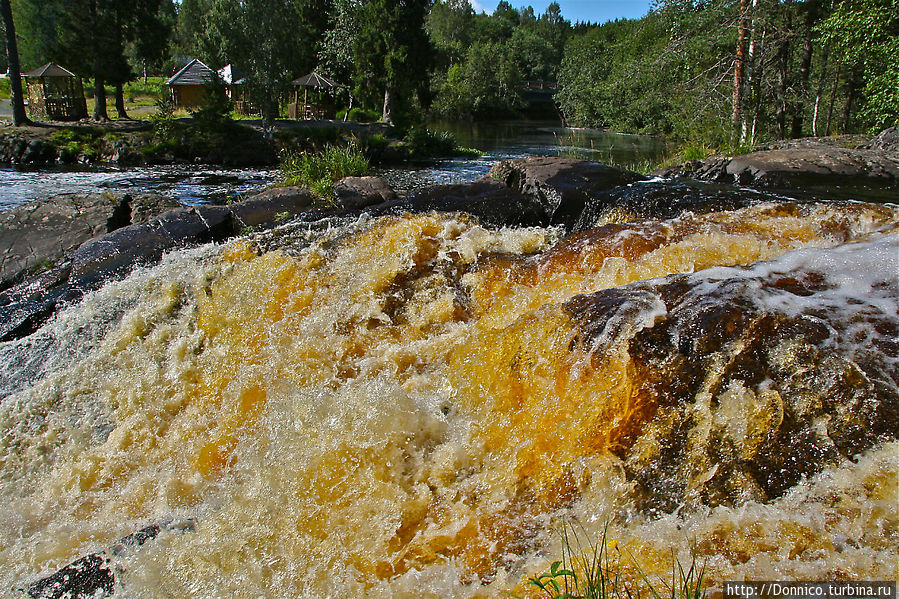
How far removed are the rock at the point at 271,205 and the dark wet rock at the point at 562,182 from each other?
2837mm

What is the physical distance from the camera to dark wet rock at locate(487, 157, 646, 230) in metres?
6.98

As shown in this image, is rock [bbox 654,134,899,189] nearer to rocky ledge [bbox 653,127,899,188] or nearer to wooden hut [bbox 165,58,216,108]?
rocky ledge [bbox 653,127,899,188]

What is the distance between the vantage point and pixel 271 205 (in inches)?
306

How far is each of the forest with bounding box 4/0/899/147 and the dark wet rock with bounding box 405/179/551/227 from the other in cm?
812

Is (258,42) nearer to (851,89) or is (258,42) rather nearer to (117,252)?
(117,252)

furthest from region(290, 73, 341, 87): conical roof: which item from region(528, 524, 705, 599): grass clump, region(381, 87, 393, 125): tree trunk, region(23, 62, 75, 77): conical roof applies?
region(528, 524, 705, 599): grass clump

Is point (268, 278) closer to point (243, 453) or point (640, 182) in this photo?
point (243, 453)

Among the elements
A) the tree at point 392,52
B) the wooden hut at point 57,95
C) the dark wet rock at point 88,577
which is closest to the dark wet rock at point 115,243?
the dark wet rock at point 88,577

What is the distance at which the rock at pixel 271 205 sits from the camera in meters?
7.38

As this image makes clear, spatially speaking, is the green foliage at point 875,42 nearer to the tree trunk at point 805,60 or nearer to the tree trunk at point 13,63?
the tree trunk at point 805,60

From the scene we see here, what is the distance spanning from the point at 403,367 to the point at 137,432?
2.29m

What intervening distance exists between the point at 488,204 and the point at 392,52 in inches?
954

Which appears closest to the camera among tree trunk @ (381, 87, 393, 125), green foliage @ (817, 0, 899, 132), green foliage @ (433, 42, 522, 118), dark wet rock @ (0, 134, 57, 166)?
green foliage @ (817, 0, 899, 132)

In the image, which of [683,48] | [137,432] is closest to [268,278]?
[137,432]
